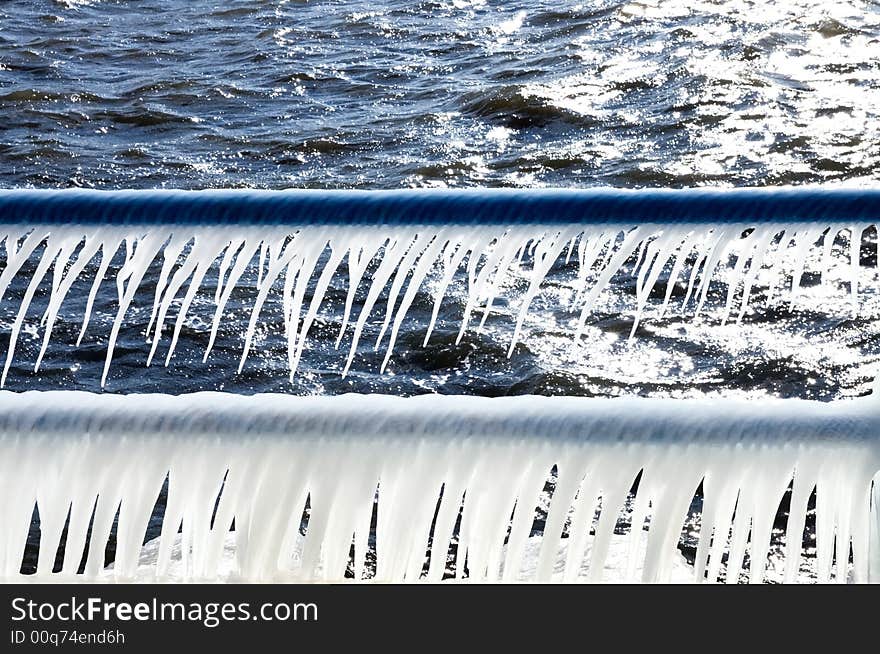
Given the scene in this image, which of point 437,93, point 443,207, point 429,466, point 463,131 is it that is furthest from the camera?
point 437,93

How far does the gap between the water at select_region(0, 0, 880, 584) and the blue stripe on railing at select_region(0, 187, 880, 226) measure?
3629 millimetres

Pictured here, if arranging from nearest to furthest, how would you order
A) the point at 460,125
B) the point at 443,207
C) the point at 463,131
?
the point at 443,207, the point at 463,131, the point at 460,125

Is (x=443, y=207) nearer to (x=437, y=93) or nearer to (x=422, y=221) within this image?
(x=422, y=221)

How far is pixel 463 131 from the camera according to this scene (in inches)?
357

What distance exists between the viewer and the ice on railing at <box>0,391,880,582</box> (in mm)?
1894

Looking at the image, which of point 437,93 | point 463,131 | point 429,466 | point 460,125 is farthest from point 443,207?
point 437,93

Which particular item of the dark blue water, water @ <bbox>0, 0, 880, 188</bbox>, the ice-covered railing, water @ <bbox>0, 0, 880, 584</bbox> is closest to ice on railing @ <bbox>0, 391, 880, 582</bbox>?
the ice-covered railing

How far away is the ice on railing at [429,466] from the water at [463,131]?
4.05 meters

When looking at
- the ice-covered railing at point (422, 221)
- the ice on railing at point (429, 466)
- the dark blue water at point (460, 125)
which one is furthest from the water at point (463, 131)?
the ice on railing at point (429, 466)

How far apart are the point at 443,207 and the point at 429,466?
65 centimetres

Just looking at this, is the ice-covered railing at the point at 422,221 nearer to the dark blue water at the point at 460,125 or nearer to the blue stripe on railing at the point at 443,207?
the blue stripe on railing at the point at 443,207

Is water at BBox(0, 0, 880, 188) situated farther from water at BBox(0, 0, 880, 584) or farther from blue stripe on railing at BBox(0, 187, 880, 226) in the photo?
blue stripe on railing at BBox(0, 187, 880, 226)

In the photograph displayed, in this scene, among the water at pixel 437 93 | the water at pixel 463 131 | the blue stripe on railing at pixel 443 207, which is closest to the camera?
the blue stripe on railing at pixel 443 207

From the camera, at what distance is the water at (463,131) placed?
20.5ft
